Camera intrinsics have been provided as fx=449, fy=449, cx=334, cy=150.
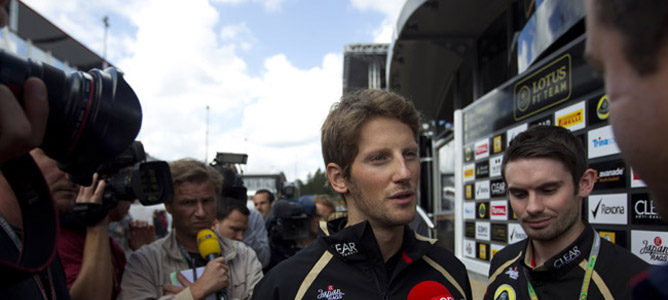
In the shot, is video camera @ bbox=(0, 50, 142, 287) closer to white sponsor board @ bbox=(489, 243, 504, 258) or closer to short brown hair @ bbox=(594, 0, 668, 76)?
short brown hair @ bbox=(594, 0, 668, 76)

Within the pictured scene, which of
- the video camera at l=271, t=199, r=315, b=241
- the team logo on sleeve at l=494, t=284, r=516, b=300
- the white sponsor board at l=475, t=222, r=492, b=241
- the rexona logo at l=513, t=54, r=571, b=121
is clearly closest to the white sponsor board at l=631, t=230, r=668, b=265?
the team logo on sleeve at l=494, t=284, r=516, b=300

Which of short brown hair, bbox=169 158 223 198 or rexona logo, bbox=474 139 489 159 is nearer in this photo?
short brown hair, bbox=169 158 223 198

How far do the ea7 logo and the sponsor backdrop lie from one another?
3.18ft

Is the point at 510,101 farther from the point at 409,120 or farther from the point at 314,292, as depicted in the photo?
the point at 314,292

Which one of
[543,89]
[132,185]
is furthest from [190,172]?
[543,89]

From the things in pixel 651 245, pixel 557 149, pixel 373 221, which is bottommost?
pixel 651 245

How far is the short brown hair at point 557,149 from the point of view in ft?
7.13

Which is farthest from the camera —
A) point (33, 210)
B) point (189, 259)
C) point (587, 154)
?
point (587, 154)

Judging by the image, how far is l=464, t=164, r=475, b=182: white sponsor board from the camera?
16.4ft

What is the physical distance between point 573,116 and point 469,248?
2390 mm

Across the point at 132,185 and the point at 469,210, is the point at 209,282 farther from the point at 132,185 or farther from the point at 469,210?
the point at 469,210

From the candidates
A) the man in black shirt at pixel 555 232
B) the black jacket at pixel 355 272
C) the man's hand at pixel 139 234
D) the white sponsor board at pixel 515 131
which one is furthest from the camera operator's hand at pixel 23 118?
the white sponsor board at pixel 515 131

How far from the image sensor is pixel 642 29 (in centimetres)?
65

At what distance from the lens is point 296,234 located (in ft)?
15.4
